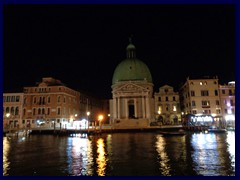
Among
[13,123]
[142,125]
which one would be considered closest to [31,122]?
[13,123]

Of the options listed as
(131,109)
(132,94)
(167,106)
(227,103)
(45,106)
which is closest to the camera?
(227,103)

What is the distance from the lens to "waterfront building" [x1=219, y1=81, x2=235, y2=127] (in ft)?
182

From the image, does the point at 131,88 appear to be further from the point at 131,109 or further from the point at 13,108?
the point at 13,108

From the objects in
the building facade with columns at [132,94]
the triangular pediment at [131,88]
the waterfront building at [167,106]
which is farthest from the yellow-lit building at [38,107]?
the waterfront building at [167,106]

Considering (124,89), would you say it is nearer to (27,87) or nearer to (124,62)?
(124,62)

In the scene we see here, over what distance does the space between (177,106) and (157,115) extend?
5.96m

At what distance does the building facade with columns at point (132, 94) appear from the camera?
6122 cm

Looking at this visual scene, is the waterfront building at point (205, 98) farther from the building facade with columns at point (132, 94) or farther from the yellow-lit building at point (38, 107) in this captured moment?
the yellow-lit building at point (38, 107)

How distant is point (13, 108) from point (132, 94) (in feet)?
95.3

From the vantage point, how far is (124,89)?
61.5 m

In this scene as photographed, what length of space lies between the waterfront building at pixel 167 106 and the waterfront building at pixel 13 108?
113 ft

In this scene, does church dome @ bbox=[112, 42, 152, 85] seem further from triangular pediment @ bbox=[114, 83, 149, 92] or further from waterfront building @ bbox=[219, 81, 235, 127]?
waterfront building @ bbox=[219, 81, 235, 127]

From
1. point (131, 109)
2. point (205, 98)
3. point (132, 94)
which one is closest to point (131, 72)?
point (132, 94)

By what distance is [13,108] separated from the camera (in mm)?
58031
